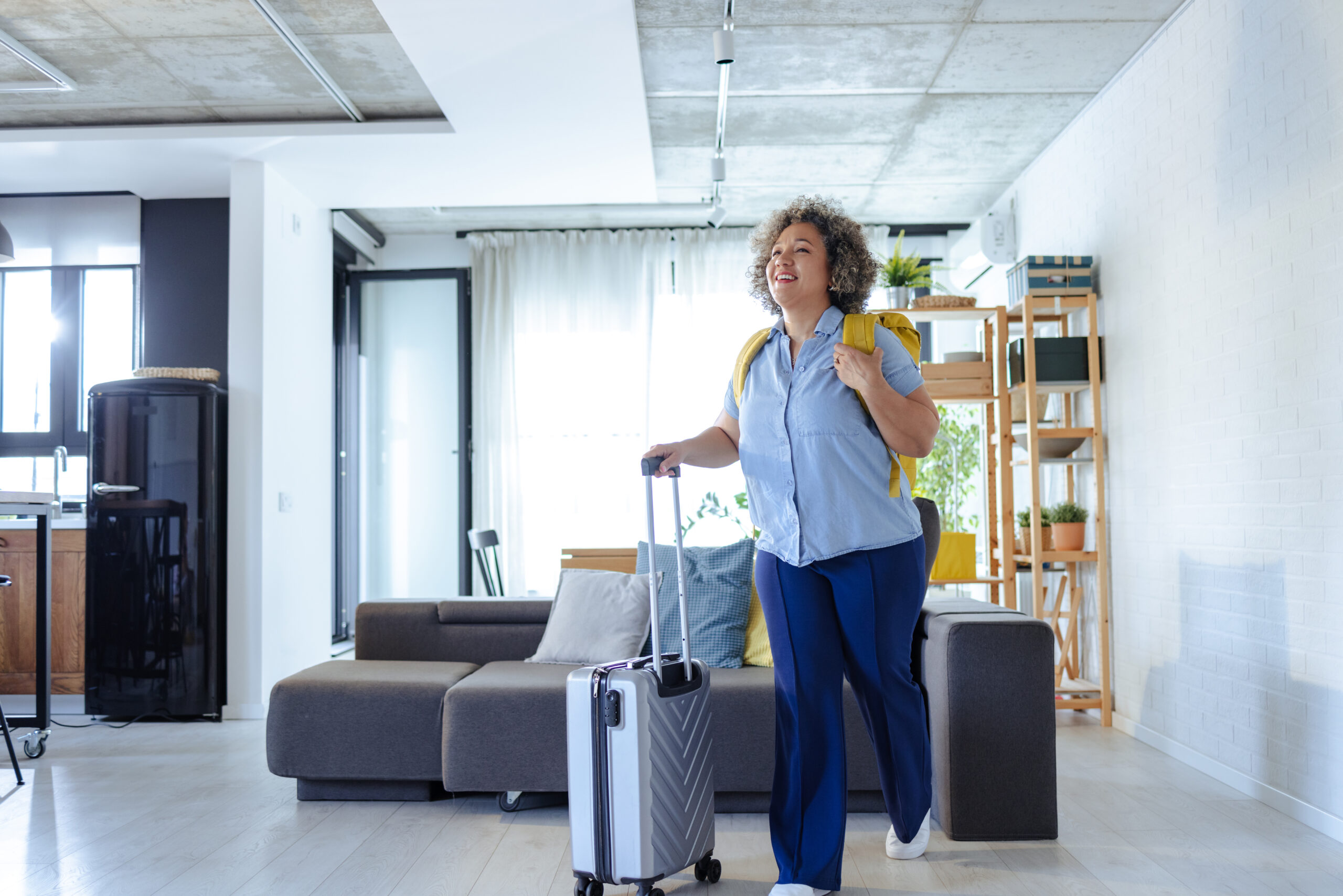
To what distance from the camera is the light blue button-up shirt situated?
211 cm

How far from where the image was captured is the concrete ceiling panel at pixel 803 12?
145 inches

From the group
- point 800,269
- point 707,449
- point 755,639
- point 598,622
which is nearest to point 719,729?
point 755,639

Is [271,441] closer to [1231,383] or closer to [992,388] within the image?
[992,388]

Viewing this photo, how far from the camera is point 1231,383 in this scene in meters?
3.29

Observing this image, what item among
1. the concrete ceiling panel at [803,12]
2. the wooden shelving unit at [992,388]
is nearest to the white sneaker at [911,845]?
the wooden shelving unit at [992,388]

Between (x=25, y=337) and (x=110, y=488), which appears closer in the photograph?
(x=110, y=488)

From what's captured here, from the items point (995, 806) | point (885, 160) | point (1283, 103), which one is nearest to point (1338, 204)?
point (1283, 103)

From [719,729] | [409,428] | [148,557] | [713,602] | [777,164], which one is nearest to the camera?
[719,729]

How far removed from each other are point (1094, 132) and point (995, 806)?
323cm

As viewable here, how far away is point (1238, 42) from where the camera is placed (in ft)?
10.6

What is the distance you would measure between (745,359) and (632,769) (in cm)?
93

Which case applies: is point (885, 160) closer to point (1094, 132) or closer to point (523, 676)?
point (1094, 132)

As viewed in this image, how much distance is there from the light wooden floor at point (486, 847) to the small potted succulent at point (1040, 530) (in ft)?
4.02

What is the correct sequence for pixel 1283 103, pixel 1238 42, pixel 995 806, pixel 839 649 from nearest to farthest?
1. pixel 839 649
2. pixel 995 806
3. pixel 1283 103
4. pixel 1238 42
